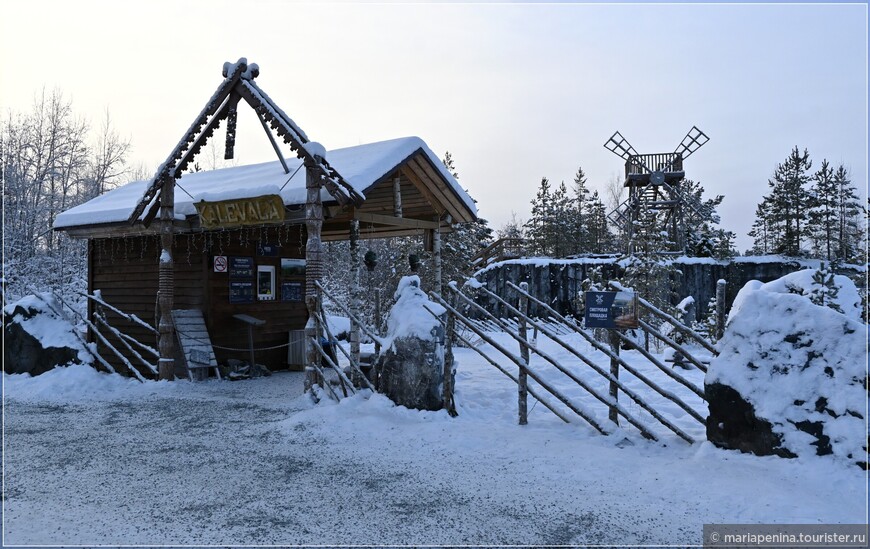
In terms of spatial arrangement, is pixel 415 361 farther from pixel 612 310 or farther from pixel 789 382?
pixel 789 382

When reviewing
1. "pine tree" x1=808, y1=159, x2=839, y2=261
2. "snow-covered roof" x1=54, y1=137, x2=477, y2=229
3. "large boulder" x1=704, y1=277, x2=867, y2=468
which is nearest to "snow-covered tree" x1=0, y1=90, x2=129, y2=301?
"snow-covered roof" x1=54, y1=137, x2=477, y2=229

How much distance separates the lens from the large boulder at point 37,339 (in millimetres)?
11898

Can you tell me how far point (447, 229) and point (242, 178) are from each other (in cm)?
450

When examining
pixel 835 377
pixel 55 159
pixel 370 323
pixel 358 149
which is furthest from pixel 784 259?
pixel 55 159

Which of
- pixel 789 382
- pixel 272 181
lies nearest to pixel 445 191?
pixel 272 181

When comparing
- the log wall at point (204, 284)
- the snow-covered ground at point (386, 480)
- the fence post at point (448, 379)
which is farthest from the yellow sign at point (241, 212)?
the fence post at point (448, 379)

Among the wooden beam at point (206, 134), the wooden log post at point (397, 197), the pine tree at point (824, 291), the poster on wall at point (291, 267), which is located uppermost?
the wooden beam at point (206, 134)

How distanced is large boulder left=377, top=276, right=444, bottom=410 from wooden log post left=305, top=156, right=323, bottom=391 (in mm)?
1665

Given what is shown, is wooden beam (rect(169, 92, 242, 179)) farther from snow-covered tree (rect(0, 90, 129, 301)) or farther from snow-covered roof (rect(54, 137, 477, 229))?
snow-covered tree (rect(0, 90, 129, 301))

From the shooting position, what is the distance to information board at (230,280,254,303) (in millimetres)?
12602

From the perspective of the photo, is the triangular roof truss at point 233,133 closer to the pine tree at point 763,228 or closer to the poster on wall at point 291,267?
the poster on wall at point 291,267

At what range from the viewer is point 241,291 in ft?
Result: 41.8

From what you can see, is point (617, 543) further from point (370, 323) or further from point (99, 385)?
point (370, 323)

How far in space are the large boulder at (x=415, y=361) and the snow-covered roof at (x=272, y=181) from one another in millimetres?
2530
